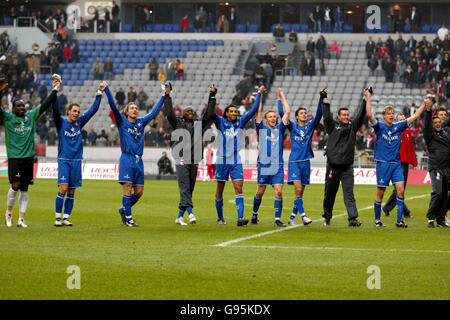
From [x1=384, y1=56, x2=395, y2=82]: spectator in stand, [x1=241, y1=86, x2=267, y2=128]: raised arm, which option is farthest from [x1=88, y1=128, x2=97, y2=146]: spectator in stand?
[x1=241, y1=86, x2=267, y2=128]: raised arm

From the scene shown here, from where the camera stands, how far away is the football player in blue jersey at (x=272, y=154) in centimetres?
1639

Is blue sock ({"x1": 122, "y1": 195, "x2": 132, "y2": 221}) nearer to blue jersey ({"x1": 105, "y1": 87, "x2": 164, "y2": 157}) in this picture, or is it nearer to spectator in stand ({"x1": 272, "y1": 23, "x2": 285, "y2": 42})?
blue jersey ({"x1": 105, "y1": 87, "x2": 164, "y2": 157})

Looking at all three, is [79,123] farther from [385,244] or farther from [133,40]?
[133,40]

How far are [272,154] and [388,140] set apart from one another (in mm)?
2234

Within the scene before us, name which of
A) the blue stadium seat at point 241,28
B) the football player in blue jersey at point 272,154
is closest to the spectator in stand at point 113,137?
the blue stadium seat at point 241,28

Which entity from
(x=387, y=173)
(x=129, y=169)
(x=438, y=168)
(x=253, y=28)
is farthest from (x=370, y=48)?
(x=129, y=169)

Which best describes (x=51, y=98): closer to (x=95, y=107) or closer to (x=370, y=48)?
(x=95, y=107)

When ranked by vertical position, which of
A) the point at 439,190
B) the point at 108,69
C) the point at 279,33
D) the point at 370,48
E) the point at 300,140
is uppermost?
the point at 279,33

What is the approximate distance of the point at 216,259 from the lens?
11.5 meters

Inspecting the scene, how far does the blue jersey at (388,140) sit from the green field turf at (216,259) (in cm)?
137

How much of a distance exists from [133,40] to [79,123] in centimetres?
3649

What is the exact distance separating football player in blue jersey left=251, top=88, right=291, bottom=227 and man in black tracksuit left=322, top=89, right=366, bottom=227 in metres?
0.92

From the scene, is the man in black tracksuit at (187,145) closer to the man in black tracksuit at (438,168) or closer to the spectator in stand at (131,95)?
the man in black tracksuit at (438,168)
